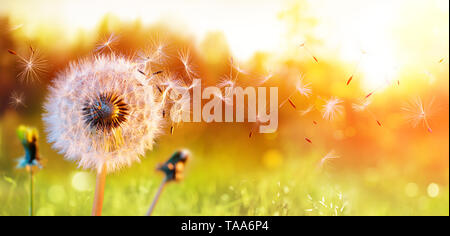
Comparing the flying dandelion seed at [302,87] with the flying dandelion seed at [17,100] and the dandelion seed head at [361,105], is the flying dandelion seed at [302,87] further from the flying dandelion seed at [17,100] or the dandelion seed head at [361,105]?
the flying dandelion seed at [17,100]

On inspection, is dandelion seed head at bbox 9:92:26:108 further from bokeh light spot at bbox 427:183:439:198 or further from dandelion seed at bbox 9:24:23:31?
bokeh light spot at bbox 427:183:439:198

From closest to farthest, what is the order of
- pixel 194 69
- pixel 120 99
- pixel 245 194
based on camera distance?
pixel 120 99 < pixel 194 69 < pixel 245 194

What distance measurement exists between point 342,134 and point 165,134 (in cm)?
→ 95

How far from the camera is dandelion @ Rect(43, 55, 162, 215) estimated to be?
5.09 feet

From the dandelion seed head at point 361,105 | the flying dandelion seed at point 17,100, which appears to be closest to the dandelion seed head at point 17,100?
the flying dandelion seed at point 17,100

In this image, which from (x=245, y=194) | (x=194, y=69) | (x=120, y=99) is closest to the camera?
(x=120, y=99)

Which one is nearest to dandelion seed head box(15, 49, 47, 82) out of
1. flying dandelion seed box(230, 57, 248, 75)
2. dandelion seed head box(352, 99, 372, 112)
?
flying dandelion seed box(230, 57, 248, 75)

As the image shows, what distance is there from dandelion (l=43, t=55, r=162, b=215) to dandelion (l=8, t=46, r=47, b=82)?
14 centimetres

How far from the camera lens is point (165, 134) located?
1639 mm

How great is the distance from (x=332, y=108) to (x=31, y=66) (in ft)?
5.05

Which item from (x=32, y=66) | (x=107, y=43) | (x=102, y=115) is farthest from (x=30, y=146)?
(x=107, y=43)
